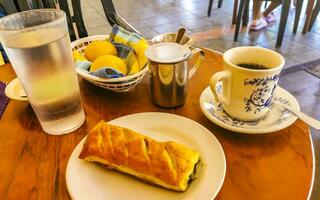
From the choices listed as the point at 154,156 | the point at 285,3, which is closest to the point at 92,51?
the point at 154,156

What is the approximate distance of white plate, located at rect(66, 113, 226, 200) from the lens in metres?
0.39

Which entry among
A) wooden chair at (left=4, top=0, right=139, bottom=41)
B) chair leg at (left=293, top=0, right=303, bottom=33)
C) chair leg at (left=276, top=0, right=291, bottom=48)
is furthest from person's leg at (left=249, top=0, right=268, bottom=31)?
wooden chair at (left=4, top=0, right=139, bottom=41)

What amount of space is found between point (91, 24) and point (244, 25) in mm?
1456

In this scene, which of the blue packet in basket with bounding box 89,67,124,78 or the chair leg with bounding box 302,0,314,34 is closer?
the blue packet in basket with bounding box 89,67,124,78

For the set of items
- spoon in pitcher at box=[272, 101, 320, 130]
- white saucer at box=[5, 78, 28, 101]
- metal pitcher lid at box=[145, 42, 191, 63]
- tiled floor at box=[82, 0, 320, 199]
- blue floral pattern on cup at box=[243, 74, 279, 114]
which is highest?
metal pitcher lid at box=[145, 42, 191, 63]

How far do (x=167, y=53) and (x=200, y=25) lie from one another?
221 centimetres

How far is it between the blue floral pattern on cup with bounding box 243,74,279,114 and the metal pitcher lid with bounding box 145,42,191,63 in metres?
0.13

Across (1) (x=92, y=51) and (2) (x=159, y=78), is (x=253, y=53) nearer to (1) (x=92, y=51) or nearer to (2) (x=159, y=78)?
(2) (x=159, y=78)

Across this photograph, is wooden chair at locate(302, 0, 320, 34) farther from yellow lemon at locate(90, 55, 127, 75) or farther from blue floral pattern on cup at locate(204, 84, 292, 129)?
yellow lemon at locate(90, 55, 127, 75)

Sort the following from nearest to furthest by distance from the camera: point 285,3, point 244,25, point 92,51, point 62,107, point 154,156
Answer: point 154,156
point 62,107
point 92,51
point 285,3
point 244,25

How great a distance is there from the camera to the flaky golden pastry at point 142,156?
387 mm

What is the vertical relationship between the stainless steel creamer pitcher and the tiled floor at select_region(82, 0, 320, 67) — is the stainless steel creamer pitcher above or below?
above

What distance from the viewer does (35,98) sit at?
0.50 meters

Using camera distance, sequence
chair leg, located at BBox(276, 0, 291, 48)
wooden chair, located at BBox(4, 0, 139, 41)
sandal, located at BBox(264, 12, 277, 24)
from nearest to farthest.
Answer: wooden chair, located at BBox(4, 0, 139, 41)
chair leg, located at BBox(276, 0, 291, 48)
sandal, located at BBox(264, 12, 277, 24)
